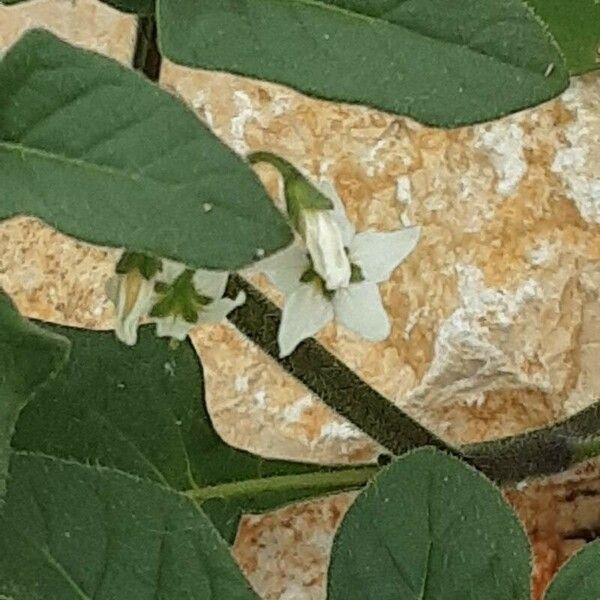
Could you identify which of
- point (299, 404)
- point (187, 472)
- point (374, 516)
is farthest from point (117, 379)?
point (299, 404)

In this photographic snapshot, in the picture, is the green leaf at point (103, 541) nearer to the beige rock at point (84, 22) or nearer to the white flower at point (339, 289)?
the white flower at point (339, 289)

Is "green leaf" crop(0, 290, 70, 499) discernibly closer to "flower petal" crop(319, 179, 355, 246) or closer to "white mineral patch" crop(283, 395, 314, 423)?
"flower petal" crop(319, 179, 355, 246)

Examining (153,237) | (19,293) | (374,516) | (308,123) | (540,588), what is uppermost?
(153,237)

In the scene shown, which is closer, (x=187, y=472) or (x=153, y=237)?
(x=153, y=237)

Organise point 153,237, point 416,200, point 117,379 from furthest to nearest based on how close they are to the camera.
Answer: point 416,200 < point 117,379 < point 153,237

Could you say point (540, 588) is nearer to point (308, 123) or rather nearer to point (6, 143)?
point (308, 123)

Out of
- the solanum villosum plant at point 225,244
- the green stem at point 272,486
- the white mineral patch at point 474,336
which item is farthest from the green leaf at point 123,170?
the white mineral patch at point 474,336

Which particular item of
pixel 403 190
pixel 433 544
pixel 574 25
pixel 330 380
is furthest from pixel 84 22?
pixel 433 544
